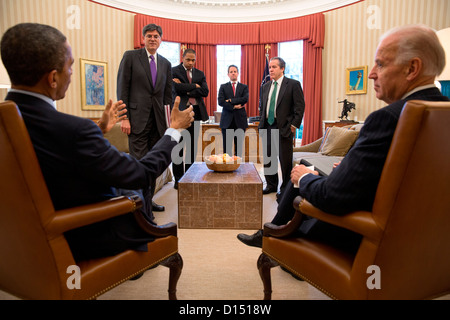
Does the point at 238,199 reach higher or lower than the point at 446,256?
lower

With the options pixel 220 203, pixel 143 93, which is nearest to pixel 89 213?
pixel 220 203

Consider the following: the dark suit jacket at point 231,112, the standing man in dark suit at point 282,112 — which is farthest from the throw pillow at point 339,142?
the dark suit jacket at point 231,112

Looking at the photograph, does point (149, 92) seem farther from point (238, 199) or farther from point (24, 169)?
point (24, 169)

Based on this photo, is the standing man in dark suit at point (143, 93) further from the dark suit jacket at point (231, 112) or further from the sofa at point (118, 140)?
the dark suit jacket at point (231, 112)

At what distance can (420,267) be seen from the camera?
122cm

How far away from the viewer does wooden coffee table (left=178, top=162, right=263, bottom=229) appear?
3027 millimetres

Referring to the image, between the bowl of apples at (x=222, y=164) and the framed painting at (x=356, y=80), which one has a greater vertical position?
the framed painting at (x=356, y=80)

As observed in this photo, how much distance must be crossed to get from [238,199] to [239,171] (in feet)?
1.97

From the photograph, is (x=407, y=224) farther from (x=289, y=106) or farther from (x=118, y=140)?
(x=118, y=140)

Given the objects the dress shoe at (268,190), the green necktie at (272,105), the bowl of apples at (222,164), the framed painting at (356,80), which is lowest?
the dress shoe at (268,190)

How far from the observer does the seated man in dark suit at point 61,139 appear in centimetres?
118

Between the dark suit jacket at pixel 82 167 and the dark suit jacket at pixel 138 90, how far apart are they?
2.09 m

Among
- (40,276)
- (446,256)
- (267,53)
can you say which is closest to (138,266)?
(40,276)
